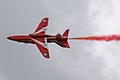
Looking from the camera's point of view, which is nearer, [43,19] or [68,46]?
[68,46]

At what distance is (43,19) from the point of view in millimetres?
119750

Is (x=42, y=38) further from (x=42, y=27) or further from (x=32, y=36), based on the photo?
(x=42, y=27)

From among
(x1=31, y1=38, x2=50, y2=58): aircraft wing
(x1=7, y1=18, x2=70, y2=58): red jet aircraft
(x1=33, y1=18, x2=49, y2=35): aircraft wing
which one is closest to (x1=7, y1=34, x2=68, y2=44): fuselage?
(x1=7, y1=18, x2=70, y2=58): red jet aircraft

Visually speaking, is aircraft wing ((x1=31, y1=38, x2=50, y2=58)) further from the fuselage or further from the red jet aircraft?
the fuselage

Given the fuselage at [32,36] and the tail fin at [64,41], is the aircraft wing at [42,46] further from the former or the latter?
the tail fin at [64,41]

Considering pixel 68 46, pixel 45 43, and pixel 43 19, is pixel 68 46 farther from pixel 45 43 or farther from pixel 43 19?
pixel 43 19

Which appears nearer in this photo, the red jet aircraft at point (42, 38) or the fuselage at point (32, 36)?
the red jet aircraft at point (42, 38)

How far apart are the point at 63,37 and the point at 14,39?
14.4m

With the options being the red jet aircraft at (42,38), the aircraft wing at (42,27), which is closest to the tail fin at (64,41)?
the red jet aircraft at (42,38)

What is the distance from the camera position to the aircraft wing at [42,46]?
108m

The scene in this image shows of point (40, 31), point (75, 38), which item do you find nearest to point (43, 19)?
point (40, 31)

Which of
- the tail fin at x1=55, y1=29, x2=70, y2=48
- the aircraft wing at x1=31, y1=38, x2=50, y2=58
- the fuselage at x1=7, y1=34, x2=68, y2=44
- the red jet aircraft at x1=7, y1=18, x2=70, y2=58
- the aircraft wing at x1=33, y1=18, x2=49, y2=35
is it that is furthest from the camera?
the aircraft wing at x1=33, y1=18, x2=49, y2=35

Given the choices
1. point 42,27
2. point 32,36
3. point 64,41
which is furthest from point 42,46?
point 42,27

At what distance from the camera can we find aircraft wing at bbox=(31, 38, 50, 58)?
107550 millimetres
